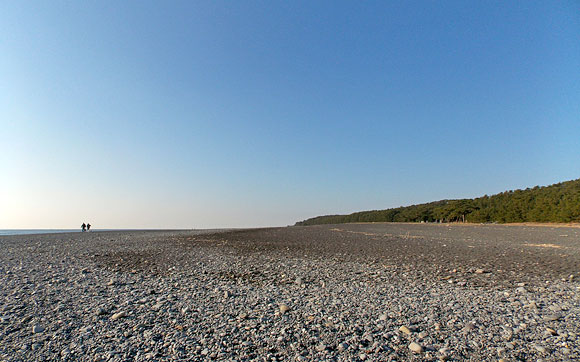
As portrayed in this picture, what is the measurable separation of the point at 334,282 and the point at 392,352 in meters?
4.24

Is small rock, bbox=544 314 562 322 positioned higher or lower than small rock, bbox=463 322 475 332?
lower

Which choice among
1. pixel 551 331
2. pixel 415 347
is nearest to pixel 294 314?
pixel 415 347

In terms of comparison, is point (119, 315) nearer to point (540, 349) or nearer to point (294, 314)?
point (294, 314)

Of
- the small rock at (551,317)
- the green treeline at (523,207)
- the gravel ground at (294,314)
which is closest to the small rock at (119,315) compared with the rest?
the gravel ground at (294,314)

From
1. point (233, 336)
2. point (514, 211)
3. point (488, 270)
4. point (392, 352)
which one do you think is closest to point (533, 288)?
point (488, 270)

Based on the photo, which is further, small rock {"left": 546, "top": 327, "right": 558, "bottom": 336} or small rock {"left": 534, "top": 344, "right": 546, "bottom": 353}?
small rock {"left": 546, "top": 327, "right": 558, "bottom": 336}

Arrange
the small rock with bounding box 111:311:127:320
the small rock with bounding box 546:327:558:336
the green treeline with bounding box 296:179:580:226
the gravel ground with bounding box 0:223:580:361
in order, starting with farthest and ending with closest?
the green treeline with bounding box 296:179:580:226 < the small rock with bounding box 111:311:127:320 < the small rock with bounding box 546:327:558:336 < the gravel ground with bounding box 0:223:580:361

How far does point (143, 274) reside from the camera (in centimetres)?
962

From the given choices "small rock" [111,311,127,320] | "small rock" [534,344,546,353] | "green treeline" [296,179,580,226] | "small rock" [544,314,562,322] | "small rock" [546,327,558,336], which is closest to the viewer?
"small rock" [534,344,546,353]

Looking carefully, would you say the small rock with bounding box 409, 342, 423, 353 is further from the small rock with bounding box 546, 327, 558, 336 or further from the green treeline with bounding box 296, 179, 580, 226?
the green treeline with bounding box 296, 179, 580, 226

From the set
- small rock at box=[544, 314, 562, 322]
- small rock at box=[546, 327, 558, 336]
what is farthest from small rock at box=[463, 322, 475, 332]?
small rock at box=[544, 314, 562, 322]

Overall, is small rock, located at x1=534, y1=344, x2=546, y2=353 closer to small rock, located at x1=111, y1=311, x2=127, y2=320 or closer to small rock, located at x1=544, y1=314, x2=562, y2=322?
small rock, located at x1=544, y1=314, x2=562, y2=322

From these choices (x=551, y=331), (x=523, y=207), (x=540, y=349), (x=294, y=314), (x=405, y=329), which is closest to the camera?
(x=540, y=349)

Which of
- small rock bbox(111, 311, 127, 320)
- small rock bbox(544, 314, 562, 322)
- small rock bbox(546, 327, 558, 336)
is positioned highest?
small rock bbox(111, 311, 127, 320)
